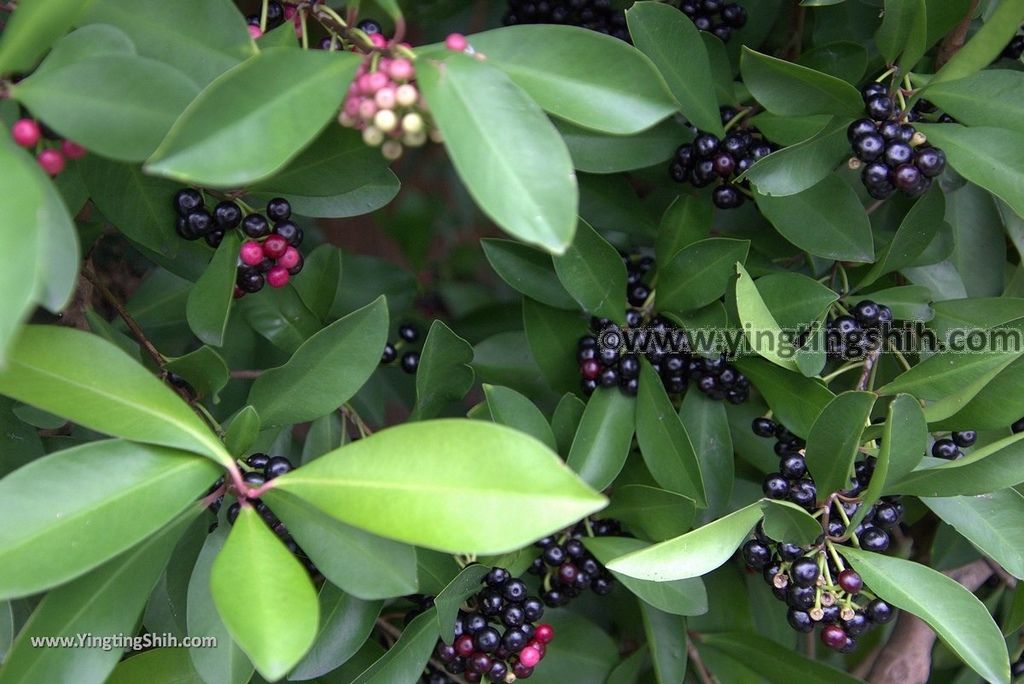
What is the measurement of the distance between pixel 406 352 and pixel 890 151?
32.0 inches

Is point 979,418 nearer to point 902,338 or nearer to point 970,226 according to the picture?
point 902,338

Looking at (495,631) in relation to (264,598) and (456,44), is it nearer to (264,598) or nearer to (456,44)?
(264,598)

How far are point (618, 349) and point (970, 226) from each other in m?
0.56

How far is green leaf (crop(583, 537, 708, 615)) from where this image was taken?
3.53ft

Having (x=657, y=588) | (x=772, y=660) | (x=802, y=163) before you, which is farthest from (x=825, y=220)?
(x=772, y=660)

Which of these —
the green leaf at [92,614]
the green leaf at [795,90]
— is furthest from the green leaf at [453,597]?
the green leaf at [795,90]

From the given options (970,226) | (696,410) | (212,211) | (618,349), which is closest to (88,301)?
(212,211)

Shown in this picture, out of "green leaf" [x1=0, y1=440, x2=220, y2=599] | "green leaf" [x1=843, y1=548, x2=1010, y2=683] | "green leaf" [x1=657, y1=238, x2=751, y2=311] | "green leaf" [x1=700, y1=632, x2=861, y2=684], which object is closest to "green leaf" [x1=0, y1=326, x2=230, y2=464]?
"green leaf" [x1=0, y1=440, x2=220, y2=599]

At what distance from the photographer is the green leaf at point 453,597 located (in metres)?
1.00

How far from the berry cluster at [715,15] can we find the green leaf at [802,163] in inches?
11.5

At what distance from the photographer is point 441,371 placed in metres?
1.15

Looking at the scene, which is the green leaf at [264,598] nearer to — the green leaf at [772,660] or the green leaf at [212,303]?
the green leaf at [212,303]

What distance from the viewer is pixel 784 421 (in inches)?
44.2

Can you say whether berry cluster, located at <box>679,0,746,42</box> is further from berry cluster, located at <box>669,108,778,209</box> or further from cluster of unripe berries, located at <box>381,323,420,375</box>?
cluster of unripe berries, located at <box>381,323,420,375</box>
